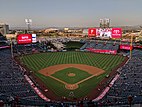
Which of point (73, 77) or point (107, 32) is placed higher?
point (107, 32)

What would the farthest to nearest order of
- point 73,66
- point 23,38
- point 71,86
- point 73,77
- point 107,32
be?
point 107,32 → point 23,38 → point 73,66 → point 73,77 → point 71,86

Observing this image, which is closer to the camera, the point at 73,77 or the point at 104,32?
the point at 73,77

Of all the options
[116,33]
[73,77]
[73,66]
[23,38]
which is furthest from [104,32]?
[73,77]

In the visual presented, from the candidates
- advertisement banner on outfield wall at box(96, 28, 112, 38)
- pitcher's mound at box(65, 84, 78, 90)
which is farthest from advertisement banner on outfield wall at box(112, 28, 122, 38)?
pitcher's mound at box(65, 84, 78, 90)

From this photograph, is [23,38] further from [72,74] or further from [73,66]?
[72,74]

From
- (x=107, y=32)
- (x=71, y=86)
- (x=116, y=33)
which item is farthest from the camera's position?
(x=107, y=32)

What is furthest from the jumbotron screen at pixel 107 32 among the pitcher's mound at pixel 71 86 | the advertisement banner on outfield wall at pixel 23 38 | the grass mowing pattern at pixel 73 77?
the pitcher's mound at pixel 71 86

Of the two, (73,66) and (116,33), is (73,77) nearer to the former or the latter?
(73,66)

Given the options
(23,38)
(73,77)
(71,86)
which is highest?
(23,38)

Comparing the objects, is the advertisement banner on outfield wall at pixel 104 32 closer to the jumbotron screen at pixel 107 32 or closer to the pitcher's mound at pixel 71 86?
the jumbotron screen at pixel 107 32

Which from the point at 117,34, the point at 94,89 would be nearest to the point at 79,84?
the point at 94,89
